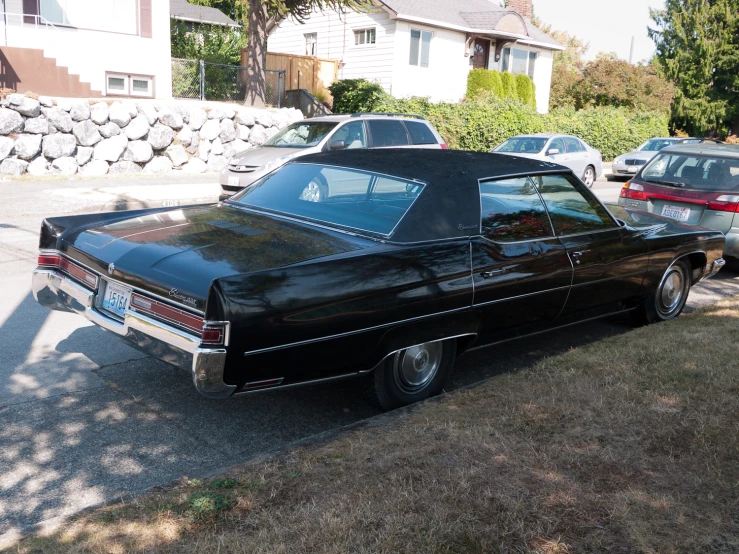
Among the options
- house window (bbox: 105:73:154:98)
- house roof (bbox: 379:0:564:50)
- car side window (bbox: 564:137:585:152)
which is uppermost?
house roof (bbox: 379:0:564:50)

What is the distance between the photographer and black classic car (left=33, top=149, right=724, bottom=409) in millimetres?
3963

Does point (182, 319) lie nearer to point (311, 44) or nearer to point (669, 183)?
point (669, 183)

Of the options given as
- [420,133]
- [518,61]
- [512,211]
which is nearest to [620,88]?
[518,61]

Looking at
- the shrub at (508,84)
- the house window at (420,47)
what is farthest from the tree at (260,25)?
the shrub at (508,84)

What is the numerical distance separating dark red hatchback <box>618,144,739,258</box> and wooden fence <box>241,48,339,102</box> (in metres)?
19.1

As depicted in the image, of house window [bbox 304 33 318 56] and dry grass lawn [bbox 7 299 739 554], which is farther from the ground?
house window [bbox 304 33 318 56]

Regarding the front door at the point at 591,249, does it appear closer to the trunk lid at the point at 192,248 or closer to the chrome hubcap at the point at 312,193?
the chrome hubcap at the point at 312,193

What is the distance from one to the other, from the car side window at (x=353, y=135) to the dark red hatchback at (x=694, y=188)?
5348 millimetres

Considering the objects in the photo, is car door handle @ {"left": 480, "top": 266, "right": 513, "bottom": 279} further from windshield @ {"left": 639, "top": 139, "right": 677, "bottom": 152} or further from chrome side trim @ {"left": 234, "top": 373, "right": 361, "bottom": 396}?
windshield @ {"left": 639, "top": 139, "right": 677, "bottom": 152}

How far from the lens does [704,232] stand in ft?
23.5

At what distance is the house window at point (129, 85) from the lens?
21.8 meters

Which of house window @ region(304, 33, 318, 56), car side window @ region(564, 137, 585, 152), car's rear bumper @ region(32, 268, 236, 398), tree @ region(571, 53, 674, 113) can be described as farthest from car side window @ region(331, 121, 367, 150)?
tree @ region(571, 53, 674, 113)

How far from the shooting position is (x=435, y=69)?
32.3 m

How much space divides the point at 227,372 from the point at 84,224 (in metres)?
1.94
